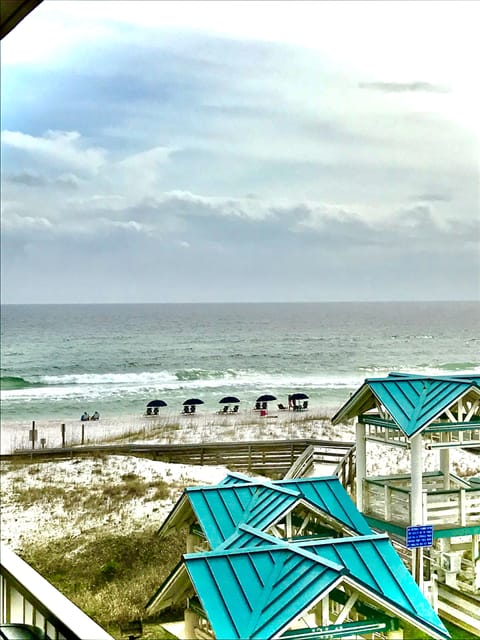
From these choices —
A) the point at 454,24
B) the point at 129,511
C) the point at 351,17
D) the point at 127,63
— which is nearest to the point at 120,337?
the point at 129,511

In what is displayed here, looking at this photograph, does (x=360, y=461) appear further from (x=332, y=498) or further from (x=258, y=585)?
(x=258, y=585)

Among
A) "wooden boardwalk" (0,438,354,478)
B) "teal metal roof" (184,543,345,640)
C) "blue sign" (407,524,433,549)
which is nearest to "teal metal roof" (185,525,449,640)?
"teal metal roof" (184,543,345,640)

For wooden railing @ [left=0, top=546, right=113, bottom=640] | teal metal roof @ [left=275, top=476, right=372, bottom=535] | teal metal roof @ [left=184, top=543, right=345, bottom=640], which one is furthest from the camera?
teal metal roof @ [left=275, top=476, right=372, bottom=535]

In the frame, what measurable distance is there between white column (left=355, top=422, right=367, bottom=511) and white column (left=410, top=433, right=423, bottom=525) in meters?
0.20

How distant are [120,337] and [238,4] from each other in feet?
4.33

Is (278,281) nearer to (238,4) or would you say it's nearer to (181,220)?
(181,220)

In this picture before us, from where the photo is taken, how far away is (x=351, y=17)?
250 cm

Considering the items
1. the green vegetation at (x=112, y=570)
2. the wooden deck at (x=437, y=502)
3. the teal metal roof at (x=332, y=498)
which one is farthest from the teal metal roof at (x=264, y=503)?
the green vegetation at (x=112, y=570)

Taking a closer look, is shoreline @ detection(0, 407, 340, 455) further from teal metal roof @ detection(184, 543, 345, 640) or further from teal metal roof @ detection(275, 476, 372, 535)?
teal metal roof @ detection(184, 543, 345, 640)

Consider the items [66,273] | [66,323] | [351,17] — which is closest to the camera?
[351,17]

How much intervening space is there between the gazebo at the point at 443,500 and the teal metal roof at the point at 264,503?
120 millimetres

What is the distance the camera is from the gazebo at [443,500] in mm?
2018

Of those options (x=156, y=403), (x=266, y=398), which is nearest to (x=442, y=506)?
(x=266, y=398)

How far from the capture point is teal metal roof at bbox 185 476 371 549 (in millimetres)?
2154
